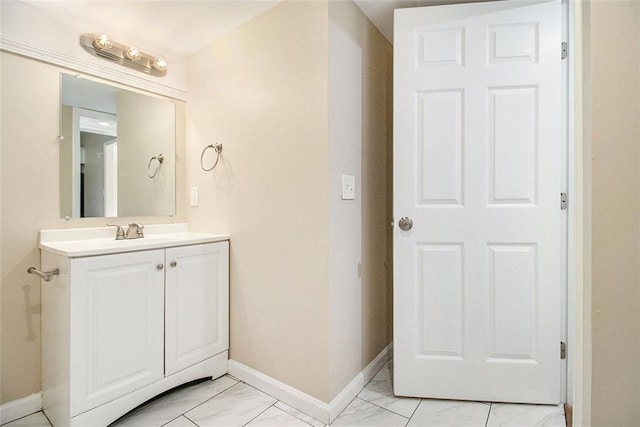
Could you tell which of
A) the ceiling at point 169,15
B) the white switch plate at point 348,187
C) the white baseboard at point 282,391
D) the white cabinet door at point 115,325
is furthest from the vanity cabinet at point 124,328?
the ceiling at point 169,15

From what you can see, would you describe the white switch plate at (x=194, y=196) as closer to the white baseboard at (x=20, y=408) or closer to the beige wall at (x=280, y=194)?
the beige wall at (x=280, y=194)

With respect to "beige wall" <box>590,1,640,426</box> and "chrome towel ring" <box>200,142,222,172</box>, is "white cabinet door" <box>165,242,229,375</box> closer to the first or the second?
"chrome towel ring" <box>200,142,222,172</box>

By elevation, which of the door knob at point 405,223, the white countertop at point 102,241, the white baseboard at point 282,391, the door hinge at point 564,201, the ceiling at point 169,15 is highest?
the ceiling at point 169,15

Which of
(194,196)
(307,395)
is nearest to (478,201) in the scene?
(307,395)

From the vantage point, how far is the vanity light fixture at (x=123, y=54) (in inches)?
73.6

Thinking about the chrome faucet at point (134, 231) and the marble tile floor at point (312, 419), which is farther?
the chrome faucet at point (134, 231)

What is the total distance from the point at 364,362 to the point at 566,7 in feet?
6.93

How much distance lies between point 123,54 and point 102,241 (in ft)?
3.80

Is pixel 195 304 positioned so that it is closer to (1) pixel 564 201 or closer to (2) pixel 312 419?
(2) pixel 312 419

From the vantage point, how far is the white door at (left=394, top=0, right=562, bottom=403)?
1.59 meters

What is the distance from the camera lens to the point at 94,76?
1.92m

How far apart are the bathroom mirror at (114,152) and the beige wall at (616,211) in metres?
2.27

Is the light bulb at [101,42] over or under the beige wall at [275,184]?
over

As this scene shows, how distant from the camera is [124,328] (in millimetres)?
1539
